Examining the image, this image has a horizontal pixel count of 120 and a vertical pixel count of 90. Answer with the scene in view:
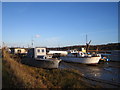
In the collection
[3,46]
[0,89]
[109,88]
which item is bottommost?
[109,88]

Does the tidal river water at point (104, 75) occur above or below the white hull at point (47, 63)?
below

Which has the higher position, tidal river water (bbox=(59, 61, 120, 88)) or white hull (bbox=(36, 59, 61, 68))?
white hull (bbox=(36, 59, 61, 68))

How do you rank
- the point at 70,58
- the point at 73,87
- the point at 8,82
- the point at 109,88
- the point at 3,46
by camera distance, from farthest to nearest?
the point at 70,58, the point at 3,46, the point at 109,88, the point at 73,87, the point at 8,82

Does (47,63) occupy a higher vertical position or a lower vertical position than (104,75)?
higher

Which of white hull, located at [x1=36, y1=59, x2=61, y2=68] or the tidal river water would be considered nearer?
the tidal river water

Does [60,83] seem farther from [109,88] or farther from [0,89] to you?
[0,89]

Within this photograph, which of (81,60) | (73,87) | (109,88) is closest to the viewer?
(73,87)

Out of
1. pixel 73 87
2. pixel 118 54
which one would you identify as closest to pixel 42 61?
pixel 73 87

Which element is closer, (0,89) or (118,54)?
(0,89)

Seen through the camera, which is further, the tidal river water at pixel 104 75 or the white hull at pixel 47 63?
the white hull at pixel 47 63

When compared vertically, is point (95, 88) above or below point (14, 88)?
below

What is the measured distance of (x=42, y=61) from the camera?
66.1ft

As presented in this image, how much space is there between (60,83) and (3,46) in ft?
46.2

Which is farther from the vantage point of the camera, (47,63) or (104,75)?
(47,63)
